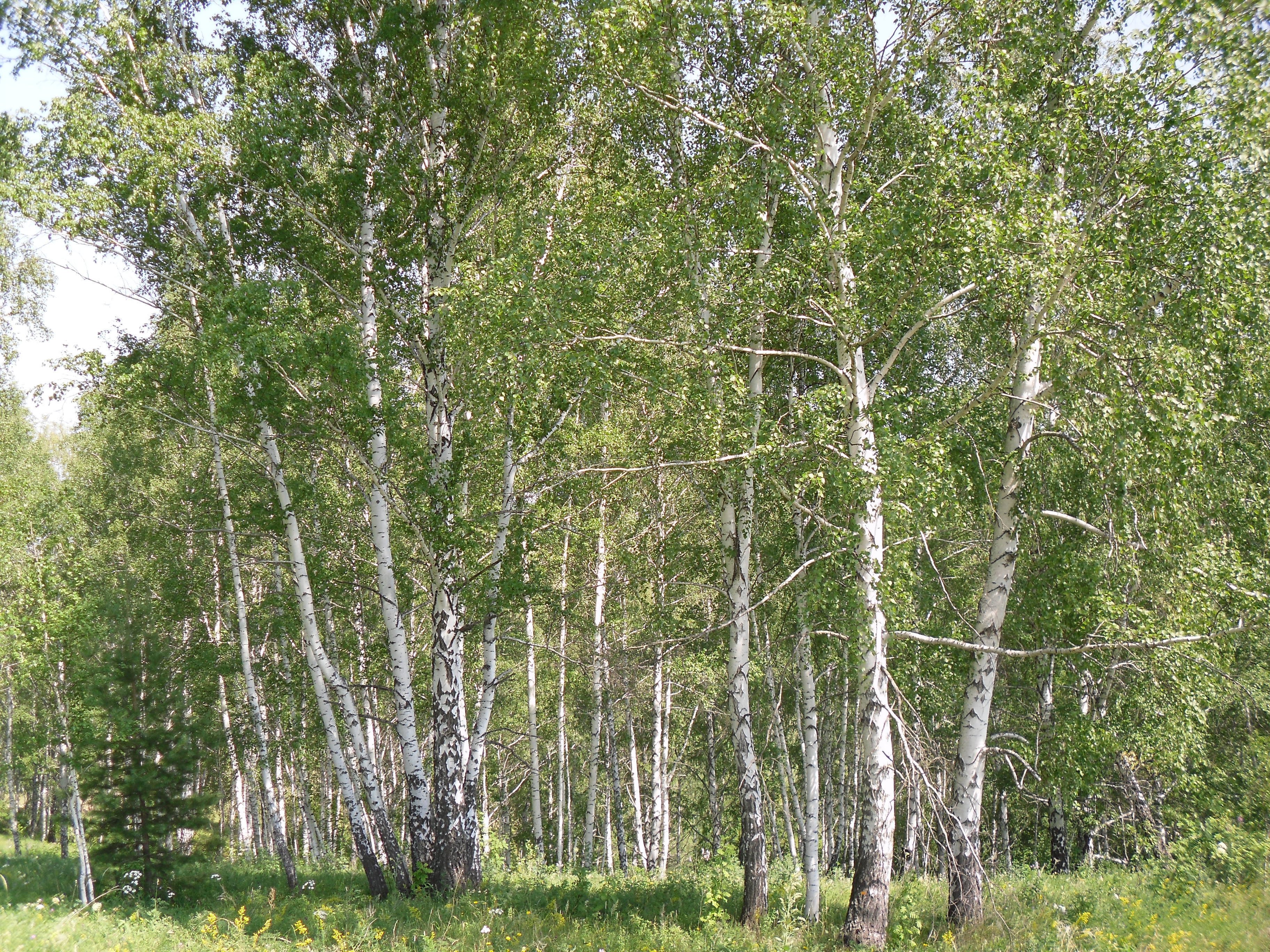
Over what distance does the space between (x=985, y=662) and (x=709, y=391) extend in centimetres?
A: 406

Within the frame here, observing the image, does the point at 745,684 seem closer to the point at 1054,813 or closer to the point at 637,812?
the point at 1054,813

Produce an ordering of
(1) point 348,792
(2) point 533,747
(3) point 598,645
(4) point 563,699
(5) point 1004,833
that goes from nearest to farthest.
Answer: (1) point 348,792, (3) point 598,645, (2) point 533,747, (4) point 563,699, (5) point 1004,833

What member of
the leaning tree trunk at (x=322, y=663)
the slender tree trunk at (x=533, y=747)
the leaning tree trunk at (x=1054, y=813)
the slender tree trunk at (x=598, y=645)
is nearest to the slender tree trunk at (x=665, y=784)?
the slender tree trunk at (x=598, y=645)

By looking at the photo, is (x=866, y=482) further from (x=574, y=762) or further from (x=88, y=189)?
(x=574, y=762)

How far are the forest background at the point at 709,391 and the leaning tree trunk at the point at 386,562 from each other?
8 cm

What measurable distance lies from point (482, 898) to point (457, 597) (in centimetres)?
360

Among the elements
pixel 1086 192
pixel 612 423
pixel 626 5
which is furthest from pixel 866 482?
pixel 612 423

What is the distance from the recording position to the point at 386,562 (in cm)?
1034

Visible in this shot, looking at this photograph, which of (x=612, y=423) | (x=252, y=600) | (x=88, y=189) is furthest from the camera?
(x=252, y=600)

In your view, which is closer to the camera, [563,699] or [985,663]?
[985,663]

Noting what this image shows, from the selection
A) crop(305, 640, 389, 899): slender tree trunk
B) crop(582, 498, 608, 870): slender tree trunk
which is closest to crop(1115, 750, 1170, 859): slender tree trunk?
crop(582, 498, 608, 870): slender tree trunk

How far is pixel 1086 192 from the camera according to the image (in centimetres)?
738

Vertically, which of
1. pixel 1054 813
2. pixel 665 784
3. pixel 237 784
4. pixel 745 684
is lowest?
pixel 237 784

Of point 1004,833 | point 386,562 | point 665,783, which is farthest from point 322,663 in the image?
point 1004,833
